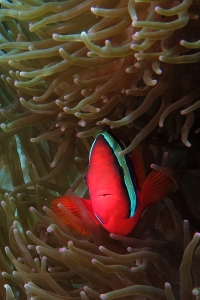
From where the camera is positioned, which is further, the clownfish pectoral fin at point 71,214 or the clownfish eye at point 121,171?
the clownfish pectoral fin at point 71,214

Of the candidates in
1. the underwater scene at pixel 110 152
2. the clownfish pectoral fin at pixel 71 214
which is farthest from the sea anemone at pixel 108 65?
the clownfish pectoral fin at pixel 71 214

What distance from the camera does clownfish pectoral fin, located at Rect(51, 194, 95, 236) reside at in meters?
1.01

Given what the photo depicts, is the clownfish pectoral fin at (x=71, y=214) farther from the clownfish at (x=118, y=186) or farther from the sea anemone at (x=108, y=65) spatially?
the sea anemone at (x=108, y=65)

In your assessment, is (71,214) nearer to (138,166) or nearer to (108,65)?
(138,166)

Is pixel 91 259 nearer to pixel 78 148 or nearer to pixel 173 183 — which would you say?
pixel 173 183

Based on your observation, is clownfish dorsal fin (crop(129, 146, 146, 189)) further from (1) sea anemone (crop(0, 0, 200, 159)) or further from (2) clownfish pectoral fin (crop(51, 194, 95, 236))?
(2) clownfish pectoral fin (crop(51, 194, 95, 236))

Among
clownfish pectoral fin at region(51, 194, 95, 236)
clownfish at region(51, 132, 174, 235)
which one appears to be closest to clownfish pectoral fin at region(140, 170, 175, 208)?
clownfish at region(51, 132, 174, 235)

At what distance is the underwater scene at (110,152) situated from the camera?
886mm

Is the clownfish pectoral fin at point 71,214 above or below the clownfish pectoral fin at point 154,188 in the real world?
below

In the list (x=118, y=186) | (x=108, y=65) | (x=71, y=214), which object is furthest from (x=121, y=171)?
(x=108, y=65)

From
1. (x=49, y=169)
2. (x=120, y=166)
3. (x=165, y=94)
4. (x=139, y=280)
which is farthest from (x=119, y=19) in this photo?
(x=139, y=280)

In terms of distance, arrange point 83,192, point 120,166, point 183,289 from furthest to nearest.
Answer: point 83,192 < point 120,166 < point 183,289

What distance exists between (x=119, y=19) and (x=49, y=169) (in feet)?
1.90

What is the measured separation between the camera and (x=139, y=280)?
2.91 ft
